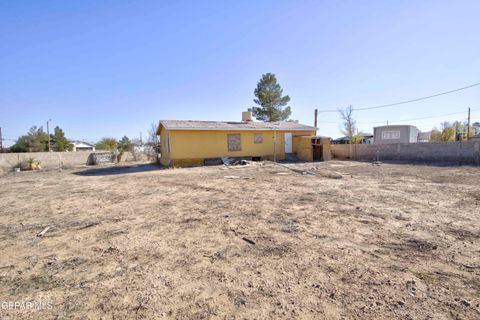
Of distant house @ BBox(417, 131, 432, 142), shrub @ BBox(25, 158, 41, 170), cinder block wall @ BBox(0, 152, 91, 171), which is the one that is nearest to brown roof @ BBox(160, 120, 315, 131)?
cinder block wall @ BBox(0, 152, 91, 171)

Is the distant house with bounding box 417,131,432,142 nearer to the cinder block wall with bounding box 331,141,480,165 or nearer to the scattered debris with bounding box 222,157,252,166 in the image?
the cinder block wall with bounding box 331,141,480,165

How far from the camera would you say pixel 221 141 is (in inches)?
649

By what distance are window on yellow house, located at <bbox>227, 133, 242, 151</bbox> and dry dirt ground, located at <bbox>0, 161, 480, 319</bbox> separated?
11.3 metres

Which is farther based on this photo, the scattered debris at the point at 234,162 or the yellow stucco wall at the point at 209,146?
the scattered debris at the point at 234,162

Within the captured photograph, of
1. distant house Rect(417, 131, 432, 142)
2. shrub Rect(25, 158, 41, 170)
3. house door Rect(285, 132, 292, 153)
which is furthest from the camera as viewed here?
distant house Rect(417, 131, 432, 142)

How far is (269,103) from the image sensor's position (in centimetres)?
2936

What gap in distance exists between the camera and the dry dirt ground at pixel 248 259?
2074 mm

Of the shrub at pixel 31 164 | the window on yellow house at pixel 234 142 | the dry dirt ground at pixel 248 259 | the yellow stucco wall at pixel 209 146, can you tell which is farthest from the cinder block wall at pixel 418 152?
the shrub at pixel 31 164

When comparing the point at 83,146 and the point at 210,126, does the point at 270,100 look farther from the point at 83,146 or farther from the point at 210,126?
the point at 83,146

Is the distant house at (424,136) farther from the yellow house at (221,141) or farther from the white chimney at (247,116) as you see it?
the white chimney at (247,116)

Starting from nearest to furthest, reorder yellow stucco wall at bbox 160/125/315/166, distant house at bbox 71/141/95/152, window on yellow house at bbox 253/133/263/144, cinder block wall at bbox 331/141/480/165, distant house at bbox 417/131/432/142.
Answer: cinder block wall at bbox 331/141/480/165 → yellow stucco wall at bbox 160/125/315/166 → window on yellow house at bbox 253/133/263/144 → distant house at bbox 417/131/432/142 → distant house at bbox 71/141/95/152

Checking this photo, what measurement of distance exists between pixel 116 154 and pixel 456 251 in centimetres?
2315

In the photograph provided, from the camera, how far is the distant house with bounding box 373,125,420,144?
22.3m

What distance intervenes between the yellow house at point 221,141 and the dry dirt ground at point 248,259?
9.71m
